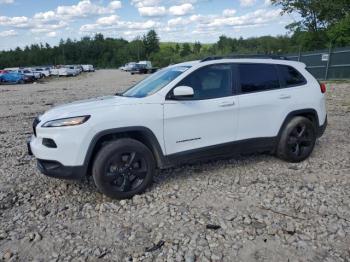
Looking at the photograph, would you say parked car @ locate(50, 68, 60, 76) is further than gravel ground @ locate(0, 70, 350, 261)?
Yes

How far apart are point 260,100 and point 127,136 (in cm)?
212

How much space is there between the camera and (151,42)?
12475cm

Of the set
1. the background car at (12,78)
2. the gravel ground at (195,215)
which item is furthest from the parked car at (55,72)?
the gravel ground at (195,215)

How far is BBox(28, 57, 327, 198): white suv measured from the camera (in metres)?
4.21

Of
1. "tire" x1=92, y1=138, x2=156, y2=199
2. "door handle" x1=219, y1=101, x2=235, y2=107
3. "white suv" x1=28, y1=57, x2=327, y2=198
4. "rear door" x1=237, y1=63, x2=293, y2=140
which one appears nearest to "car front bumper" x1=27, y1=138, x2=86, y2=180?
"white suv" x1=28, y1=57, x2=327, y2=198

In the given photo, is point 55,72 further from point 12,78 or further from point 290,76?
point 290,76

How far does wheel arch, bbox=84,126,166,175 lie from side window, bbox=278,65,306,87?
2.49m

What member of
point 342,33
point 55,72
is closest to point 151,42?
point 55,72

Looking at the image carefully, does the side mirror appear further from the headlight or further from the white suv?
→ the headlight

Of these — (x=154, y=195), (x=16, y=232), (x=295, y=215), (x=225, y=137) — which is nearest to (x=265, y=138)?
(x=225, y=137)

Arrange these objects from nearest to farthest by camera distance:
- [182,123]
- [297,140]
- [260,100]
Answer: [182,123] → [260,100] → [297,140]

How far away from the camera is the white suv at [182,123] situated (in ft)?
13.8

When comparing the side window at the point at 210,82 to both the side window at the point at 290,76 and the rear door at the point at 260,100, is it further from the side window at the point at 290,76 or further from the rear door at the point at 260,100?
the side window at the point at 290,76

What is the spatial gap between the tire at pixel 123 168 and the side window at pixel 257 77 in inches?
73.3
